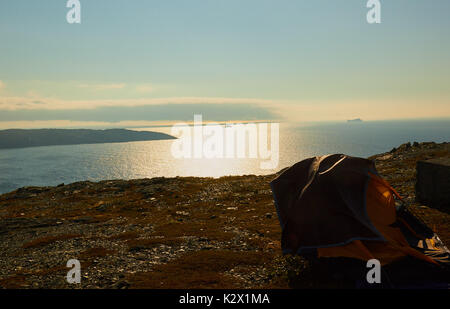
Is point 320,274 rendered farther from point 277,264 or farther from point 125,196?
point 125,196

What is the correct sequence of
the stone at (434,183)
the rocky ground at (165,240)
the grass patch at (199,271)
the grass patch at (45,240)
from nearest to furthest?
the grass patch at (199,271)
the rocky ground at (165,240)
the stone at (434,183)
the grass patch at (45,240)

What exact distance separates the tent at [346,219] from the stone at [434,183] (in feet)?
17.9

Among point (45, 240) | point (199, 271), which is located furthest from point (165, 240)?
point (45, 240)

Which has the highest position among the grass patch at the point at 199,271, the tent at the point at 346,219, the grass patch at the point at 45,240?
the tent at the point at 346,219

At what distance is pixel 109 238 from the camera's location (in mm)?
16453

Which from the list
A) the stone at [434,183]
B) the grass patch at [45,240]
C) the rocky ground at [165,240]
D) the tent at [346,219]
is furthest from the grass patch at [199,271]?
the stone at [434,183]

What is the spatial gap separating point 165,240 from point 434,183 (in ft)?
50.6

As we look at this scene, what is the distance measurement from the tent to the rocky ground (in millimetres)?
1197

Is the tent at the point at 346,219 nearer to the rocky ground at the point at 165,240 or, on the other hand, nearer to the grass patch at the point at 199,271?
the rocky ground at the point at 165,240

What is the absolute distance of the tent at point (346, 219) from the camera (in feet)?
32.7

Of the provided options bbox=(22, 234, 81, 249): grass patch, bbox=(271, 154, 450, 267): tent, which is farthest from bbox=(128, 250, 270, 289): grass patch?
bbox=(22, 234, 81, 249): grass patch
